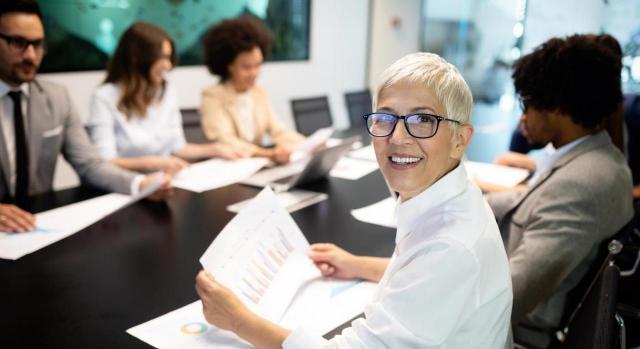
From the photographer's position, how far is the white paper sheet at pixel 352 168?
2.33 meters

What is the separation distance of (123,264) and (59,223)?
39cm

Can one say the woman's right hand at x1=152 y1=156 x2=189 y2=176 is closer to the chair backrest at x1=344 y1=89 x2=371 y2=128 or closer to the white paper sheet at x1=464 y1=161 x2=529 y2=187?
the white paper sheet at x1=464 y1=161 x2=529 y2=187

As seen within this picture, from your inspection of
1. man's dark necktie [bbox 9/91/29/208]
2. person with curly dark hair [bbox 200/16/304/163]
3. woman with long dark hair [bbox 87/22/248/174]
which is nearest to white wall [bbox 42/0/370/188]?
person with curly dark hair [bbox 200/16/304/163]

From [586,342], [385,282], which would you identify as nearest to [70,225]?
[385,282]

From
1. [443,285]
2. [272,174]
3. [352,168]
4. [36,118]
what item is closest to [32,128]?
[36,118]

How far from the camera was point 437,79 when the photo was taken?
37.3 inches

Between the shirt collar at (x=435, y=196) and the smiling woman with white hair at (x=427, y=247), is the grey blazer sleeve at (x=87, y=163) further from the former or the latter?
the shirt collar at (x=435, y=196)

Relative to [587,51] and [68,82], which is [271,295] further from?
[68,82]

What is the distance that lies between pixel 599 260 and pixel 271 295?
2.89ft

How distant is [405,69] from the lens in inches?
37.7

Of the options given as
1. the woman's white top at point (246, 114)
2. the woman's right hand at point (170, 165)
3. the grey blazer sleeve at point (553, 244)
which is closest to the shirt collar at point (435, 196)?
the grey blazer sleeve at point (553, 244)

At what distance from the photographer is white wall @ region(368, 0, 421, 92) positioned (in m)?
6.23

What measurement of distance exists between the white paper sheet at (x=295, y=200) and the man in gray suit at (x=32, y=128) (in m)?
0.28

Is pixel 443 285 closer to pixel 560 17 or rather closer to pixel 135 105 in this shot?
pixel 135 105
